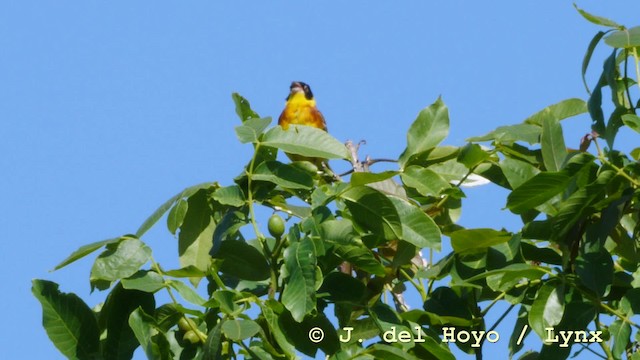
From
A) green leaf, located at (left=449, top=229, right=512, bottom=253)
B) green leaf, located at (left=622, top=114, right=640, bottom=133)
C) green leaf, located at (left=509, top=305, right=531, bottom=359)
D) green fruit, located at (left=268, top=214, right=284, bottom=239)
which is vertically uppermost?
green leaf, located at (left=622, top=114, right=640, bottom=133)

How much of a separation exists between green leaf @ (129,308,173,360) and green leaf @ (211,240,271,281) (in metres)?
0.23

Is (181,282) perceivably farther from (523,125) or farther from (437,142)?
(523,125)

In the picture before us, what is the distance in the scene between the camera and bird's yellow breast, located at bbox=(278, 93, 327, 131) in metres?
5.57

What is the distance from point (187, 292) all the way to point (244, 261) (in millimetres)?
204

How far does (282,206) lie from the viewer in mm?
2146

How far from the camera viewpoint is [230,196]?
6.68ft

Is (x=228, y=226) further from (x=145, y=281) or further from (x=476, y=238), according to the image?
(x=476, y=238)

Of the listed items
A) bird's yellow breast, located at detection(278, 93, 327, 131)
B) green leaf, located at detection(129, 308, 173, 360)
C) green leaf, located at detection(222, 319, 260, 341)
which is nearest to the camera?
green leaf, located at detection(222, 319, 260, 341)

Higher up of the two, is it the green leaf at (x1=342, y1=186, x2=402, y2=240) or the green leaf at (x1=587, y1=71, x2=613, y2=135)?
the green leaf at (x1=587, y1=71, x2=613, y2=135)

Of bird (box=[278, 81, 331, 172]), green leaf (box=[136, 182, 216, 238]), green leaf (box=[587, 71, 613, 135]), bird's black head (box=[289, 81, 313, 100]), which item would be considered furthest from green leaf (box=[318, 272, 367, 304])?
bird's black head (box=[289, 81, 313, 100])

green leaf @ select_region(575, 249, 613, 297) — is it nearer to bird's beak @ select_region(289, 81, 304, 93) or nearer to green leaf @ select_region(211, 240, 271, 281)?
green leaf @ select_region(211, 240, 271, 281)

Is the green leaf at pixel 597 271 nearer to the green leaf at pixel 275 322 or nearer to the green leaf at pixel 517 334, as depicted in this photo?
the green leaf at pixel 517 334

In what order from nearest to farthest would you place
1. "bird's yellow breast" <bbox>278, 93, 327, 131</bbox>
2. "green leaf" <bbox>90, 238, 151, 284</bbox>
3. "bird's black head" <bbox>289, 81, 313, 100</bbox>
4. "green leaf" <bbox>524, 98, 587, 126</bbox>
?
"green leaf" <bbox>90, 238, 151, 284</bbox> → "green leaf" <bbox>524, 98, 587, 126</bbox> → "bird's yellow breast" <bbox>278, 93, 327, 131</bbox> → "bird's black head" <bbox>289, 81, 313, 100</bbox>

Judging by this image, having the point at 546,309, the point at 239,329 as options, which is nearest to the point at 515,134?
the point at 546,309
